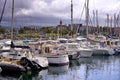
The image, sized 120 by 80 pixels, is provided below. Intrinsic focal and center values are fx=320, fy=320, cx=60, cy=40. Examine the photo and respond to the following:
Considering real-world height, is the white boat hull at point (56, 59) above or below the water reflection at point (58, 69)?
above

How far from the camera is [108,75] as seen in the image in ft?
116

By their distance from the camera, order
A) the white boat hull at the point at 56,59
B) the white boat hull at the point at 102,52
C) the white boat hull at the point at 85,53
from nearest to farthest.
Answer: the white boat hull at the point at 56,59
the white boat hull at the point at 85,53
the white boat hull at the point at 102,52

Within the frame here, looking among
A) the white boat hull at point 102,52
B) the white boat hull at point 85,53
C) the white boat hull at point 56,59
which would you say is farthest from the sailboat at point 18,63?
the white boat hull at point 102,52

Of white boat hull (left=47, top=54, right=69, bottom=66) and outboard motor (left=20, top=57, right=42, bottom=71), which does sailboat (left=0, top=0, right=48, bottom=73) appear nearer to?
outboard motor (left=20, top=57, right=42, bottom=71)

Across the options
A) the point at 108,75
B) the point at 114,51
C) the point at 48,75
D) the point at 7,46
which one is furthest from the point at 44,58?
the point at 114,51

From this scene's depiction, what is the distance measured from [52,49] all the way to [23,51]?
6.61 m

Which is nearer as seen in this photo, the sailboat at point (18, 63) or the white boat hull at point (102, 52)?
Result: the sailboat at point (18, 63)

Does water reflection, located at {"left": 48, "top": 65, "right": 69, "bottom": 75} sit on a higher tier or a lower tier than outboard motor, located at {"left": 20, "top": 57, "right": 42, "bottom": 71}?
lower

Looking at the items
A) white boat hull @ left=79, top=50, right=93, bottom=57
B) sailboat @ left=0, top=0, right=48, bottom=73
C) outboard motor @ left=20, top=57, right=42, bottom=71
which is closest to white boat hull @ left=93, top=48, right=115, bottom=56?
white boat hull @ left=79, top=50, right=93, bottom=57

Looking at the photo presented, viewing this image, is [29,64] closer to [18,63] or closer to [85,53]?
[18,63]

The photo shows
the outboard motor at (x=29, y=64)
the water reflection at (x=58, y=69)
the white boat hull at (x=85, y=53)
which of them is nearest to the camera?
the outboard motor at (x=29, y=64)

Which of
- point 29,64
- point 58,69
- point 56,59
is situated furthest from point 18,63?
point 56,59

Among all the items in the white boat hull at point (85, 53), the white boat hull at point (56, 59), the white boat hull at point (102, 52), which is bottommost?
the white boat hull at point (102, 52)

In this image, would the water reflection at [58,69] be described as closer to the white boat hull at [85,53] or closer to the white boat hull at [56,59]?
the white boat hull at [56,59]
